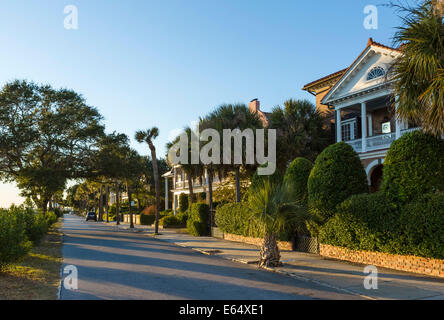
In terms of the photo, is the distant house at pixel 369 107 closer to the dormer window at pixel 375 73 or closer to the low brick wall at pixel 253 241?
Result: the dormer window at pixel 375 73

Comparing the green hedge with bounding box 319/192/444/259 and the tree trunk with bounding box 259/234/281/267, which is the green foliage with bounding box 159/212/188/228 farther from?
the tree trunk with bounding box 259/234/281/267

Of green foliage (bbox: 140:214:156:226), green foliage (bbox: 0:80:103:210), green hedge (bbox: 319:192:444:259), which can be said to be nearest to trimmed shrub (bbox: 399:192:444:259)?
green hedge (bbox: 319:192:444:259)

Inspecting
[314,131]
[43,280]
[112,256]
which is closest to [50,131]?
[112,256]

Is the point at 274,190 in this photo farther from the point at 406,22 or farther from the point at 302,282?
the point at 406,22

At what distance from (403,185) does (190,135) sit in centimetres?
1742

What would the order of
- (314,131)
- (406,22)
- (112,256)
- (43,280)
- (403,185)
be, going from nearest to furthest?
(43,280) → (406,22) → (403,185) → (112,256) → (314,131)

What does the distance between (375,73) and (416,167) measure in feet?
44.5

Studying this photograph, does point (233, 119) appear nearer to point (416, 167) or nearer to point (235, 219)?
point (235, 219)

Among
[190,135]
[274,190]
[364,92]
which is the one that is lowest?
[274,190]

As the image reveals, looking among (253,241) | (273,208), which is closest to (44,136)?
(253,241)

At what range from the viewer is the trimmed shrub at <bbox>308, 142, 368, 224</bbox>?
562 inches

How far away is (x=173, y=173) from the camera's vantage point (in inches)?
2085

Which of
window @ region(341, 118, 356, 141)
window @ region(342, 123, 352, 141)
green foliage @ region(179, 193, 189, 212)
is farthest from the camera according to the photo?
green foliage @ region(179, 193, 189, 212)
